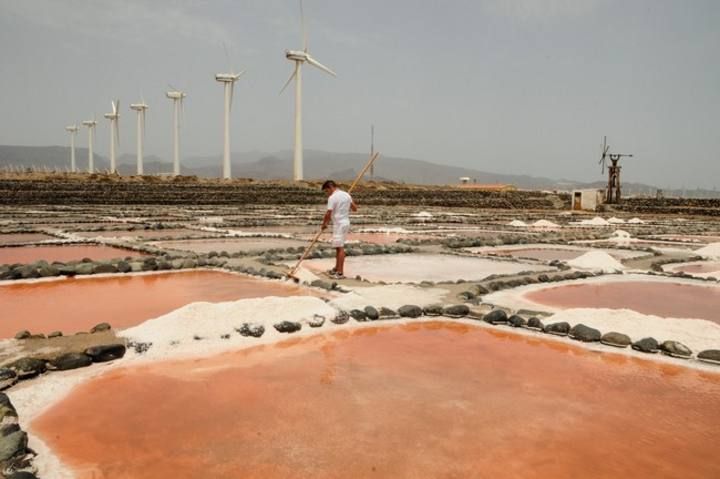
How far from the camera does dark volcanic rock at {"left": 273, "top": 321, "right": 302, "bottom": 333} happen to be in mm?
6938

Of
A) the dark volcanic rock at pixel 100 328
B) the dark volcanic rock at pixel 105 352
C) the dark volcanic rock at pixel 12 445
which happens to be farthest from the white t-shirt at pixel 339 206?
the dark volcanic rock at pixel 12 445

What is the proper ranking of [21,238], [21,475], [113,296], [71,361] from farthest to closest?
[21,238] → [113,296] → [71,361] → [21,475]

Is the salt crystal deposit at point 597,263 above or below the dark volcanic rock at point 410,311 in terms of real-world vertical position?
above

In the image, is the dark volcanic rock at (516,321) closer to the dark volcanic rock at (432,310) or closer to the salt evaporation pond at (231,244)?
the dark volcanic rock at (432,310)

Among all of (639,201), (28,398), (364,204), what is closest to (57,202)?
(364,204)

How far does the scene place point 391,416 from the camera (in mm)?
4566

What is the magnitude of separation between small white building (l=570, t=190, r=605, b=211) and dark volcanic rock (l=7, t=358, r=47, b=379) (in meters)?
43.2

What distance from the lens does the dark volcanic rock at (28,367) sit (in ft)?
17.3

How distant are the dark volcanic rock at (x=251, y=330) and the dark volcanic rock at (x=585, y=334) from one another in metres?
3.40

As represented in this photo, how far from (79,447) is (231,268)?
7.70 metres

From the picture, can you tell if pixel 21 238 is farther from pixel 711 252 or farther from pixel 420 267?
pixel 711 252

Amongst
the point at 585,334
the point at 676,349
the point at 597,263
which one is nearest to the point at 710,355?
the point at 676,349

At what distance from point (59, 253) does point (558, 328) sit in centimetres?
1193

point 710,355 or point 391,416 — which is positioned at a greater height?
point 710,355
